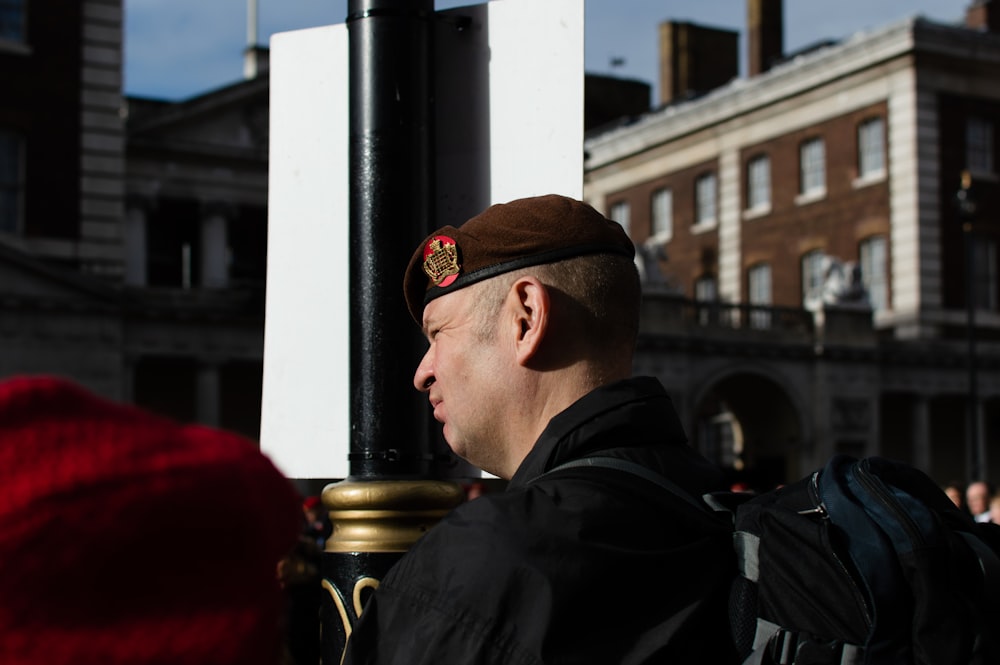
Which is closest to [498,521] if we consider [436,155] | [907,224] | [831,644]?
[831,644]

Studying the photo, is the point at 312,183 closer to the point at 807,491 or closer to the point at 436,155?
the point at 436,155

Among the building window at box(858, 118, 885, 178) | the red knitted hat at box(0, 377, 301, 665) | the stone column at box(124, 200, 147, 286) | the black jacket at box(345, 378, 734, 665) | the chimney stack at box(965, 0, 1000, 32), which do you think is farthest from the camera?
the chimney stack at box(965, 0, 1000, 32)

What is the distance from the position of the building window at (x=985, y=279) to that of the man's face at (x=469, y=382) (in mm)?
41819

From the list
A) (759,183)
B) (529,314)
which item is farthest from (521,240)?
(759,183)

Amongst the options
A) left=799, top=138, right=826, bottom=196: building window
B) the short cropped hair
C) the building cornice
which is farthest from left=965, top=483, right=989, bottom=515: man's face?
left=799, top=138, right=826, bottom=196: building window

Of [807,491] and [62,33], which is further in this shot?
[62,33]

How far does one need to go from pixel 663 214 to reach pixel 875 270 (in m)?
9.99

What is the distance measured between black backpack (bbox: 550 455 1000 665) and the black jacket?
0.29 feet

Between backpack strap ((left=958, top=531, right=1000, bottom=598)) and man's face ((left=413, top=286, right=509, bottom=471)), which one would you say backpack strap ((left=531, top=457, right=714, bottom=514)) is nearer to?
man's face ((left=413, top=286, right=509, bottom=471))

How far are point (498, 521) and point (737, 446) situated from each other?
4105cm

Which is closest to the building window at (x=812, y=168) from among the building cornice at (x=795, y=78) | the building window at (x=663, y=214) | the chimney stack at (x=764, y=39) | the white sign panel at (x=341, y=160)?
the building cornice at (x=795, y=78)

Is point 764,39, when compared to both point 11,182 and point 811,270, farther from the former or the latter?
point 11,182

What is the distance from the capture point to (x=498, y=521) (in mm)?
2197

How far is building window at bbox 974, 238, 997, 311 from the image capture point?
42.2 meters
